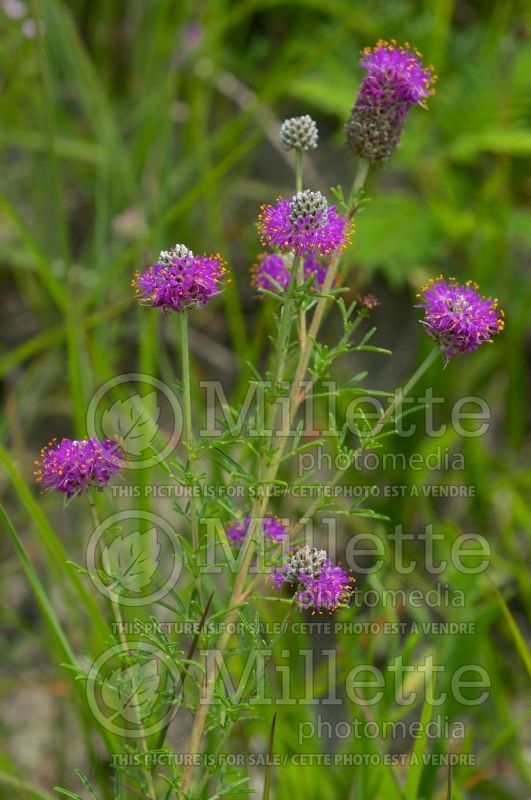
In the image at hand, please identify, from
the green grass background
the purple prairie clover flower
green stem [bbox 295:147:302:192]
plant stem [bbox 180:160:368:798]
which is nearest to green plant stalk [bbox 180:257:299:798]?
plant stem [bbox 180:160:368:798]

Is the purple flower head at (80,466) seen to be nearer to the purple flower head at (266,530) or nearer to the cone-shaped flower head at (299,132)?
the purple flower head at (266,530)

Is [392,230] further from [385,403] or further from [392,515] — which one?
[392,515]

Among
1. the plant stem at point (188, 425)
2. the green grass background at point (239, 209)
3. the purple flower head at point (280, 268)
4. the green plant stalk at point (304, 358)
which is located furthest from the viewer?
the green grass background at point (239, 209)

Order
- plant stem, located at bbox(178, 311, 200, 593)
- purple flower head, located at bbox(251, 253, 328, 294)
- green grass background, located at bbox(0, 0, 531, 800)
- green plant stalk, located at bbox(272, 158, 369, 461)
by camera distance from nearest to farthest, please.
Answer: plant stem, located at bbox(178, 311, 200, 593) → green plant stalk, located at bbox(272, 158, 369, 461) → purple flower head, located at bbox(251, 253, 328, 294) → green grass background, located at bbox(0, 0, 531, 800)

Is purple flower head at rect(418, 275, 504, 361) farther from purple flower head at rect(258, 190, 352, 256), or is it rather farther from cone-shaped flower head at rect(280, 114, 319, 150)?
cone-shaped flower head at rect(280, 114, 319, 150)

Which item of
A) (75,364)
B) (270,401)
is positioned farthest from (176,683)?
(75,364)

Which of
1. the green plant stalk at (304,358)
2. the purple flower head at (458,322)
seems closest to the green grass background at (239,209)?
the green plant stalk at (304,358)
